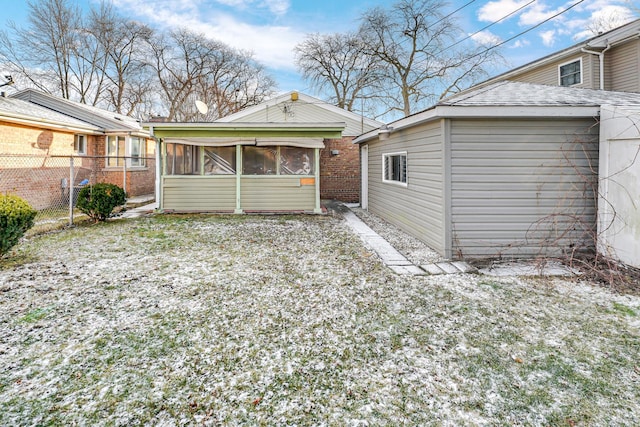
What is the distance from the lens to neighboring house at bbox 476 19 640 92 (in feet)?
31.5

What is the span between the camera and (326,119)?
561 inches

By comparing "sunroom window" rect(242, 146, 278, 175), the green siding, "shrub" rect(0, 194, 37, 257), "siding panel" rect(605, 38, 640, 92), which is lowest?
"shrub" rect(0, 194, 37, 257)

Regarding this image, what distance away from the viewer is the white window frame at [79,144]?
12797mm

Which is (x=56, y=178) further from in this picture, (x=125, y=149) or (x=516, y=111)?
(x=516, y=111)

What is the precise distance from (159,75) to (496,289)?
99.3 ft

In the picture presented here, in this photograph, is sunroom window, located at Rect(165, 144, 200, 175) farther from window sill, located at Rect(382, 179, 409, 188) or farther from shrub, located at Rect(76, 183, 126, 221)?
window sill, located at Rect(382, 179, 409, 188)

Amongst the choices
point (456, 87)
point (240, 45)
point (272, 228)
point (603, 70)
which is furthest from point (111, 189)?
point (240, 45)

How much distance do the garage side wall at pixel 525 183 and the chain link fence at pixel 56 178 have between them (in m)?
8.39

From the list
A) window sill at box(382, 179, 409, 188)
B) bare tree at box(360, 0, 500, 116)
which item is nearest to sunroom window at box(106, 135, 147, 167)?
window sill at box(382, 179, 409, 188)

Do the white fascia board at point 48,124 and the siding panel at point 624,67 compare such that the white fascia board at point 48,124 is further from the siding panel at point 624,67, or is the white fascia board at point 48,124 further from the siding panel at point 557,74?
the siding panel at point 624,67

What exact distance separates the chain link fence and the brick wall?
24.4ft

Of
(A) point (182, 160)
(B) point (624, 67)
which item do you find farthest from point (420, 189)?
(B) point (624, 67)

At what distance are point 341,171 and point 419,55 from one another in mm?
12809

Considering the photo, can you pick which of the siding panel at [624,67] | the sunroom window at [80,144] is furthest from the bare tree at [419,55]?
the sunroom window at [80,144]
